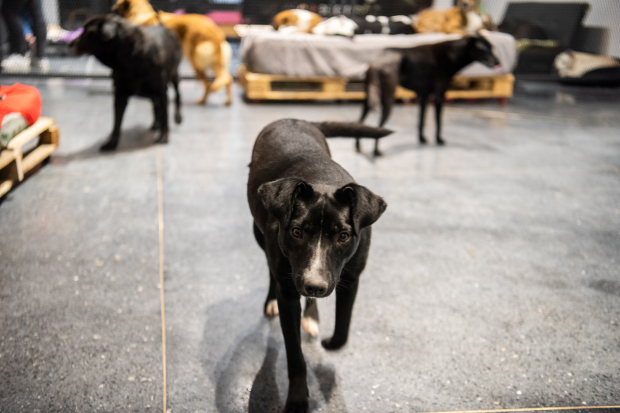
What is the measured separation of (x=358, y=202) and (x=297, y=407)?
0.65m

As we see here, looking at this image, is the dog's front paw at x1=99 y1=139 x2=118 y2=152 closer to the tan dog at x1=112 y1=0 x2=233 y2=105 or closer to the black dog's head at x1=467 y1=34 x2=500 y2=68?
the tan dog at x1=112 y1=0 x2=233 y2=105

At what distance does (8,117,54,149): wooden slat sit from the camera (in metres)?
2.84

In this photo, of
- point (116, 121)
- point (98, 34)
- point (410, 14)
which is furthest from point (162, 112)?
point (410, 14)

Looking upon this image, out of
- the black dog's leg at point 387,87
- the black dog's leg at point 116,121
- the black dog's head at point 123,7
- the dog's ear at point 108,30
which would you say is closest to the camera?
the dog's ear at point 108,30

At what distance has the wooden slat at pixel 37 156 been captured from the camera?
3.15 metres

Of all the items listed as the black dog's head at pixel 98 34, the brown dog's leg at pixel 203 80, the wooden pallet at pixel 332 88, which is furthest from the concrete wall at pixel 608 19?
the black dog's head at pixel 98 34

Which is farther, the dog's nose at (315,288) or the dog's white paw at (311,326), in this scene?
the dog's white paw at (311,326)

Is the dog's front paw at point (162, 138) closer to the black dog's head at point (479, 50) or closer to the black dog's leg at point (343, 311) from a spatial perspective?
the black dog's head at point (479, 50)

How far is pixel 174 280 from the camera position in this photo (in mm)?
2176

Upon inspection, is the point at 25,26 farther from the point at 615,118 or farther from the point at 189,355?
the point at 615,118

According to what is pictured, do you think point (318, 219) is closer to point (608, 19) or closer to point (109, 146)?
point (109, 146)

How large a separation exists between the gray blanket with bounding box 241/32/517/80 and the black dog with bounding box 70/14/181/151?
1.75 metres

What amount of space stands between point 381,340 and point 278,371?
419mm

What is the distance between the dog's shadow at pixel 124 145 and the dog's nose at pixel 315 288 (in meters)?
3.07
